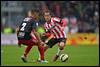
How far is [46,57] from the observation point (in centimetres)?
1355

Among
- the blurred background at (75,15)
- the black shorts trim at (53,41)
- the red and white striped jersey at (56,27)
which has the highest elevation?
the red and white striped jersey at (56,27)

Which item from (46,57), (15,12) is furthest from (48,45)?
(15,12)

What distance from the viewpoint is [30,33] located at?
1280cm

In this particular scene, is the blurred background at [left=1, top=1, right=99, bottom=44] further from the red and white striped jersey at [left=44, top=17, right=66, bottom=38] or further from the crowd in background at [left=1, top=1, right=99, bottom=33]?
the red and white striped jersey at [left=44, top=17, right=66, bottom=38]

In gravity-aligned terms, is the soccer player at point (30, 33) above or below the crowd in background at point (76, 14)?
above

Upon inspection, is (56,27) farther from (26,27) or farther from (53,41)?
(26,27)

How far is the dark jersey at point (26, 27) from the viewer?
12.5 metres

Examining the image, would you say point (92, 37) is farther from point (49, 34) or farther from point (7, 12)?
point (49, 34)

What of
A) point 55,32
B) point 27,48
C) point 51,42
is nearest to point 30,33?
point 27,48

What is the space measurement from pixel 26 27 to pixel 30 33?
236 mm

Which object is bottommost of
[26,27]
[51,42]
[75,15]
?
[75,15]

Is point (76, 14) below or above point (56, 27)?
below

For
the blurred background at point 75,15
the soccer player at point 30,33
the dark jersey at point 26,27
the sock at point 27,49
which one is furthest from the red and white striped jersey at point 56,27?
the blurred background at point 75,15

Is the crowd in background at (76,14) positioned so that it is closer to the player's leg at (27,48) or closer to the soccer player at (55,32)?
the soccer player at (55,32)
